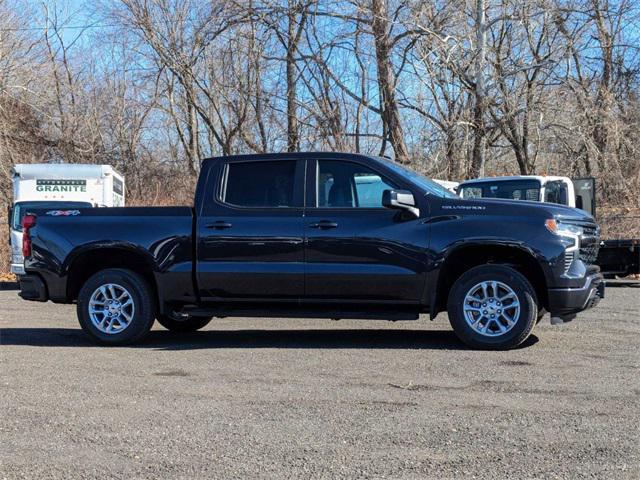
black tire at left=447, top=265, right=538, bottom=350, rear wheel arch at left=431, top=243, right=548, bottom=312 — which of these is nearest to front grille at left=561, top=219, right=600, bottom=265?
rear wheel arch at left=431, top=243, right=548, bottom=312

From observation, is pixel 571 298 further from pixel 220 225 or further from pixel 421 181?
pixel 220 225

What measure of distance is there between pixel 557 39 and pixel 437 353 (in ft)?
56.0

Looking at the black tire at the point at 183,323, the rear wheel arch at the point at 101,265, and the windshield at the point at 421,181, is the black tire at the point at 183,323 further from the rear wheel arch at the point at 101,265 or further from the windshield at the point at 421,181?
the windshield at the point at 421,181

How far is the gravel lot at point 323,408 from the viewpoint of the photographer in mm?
4508

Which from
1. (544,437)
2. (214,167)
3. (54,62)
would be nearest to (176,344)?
(214,167)

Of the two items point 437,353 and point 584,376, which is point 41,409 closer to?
point 437,353

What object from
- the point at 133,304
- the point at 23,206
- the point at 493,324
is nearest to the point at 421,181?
the point at 493,324

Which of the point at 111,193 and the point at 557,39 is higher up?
the point at 557,39

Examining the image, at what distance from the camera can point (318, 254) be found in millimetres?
8180

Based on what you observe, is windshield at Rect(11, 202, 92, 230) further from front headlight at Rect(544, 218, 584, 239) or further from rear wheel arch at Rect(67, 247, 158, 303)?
front headlight at Rect(544, 218, 584, 239)

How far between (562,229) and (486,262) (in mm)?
849

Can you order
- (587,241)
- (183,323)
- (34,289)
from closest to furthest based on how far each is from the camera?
(587,241), (34,289), (183,323)

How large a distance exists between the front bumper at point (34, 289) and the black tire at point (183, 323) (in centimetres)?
138

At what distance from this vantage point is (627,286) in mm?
16703
